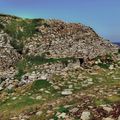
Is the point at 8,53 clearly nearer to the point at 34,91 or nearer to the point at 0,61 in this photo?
the point at 0,61

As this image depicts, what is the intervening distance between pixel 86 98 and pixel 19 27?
18035mm

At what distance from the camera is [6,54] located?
36.2m

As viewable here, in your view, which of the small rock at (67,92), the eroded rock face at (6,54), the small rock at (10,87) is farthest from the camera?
the eroded rock face at (6,54)

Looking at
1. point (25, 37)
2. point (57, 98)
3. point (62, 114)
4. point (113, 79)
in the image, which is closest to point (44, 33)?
point (25, 37)

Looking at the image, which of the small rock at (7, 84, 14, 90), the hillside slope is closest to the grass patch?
the hillside slope

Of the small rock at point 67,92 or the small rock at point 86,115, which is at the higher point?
the small rock at point 67,92

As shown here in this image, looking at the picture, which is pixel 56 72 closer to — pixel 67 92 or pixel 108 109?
pixel 67 92

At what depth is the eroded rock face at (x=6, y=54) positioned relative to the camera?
115 feet

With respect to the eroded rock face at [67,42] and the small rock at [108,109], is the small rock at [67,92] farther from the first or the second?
the eroded rock face at [67,42]

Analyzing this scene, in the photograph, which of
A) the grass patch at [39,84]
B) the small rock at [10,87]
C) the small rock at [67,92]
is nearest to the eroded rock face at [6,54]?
the small rock at [10,87]

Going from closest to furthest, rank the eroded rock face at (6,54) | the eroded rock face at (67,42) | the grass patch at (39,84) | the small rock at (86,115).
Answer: the small rock at (86,115), the grass patch at (39,84), the eroded rock face at (6,54), the eroded rock face at (67,42)

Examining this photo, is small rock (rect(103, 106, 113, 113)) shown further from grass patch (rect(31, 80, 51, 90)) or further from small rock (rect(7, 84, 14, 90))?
small rock (rect(7, 84, 14, 90))

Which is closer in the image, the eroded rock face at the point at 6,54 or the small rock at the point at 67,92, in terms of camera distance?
the small rock at the point at 67,92

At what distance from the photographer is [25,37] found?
127 feet
